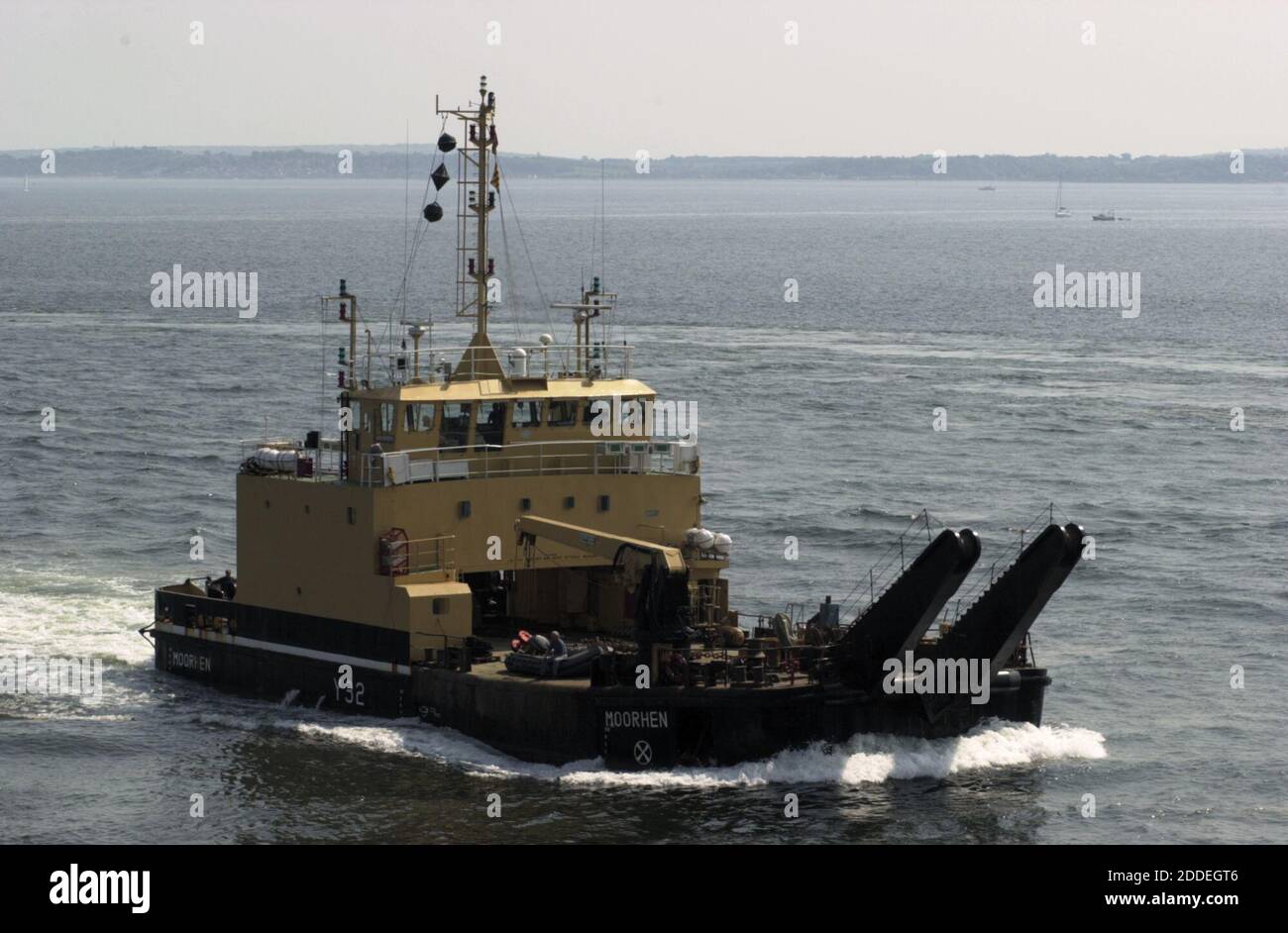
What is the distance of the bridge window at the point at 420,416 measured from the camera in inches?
1319

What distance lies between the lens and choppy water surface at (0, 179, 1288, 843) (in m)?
29.2

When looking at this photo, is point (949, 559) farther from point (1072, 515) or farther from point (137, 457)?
point (137, 457)

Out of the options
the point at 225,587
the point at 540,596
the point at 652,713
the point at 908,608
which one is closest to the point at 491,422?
the point at 540,596

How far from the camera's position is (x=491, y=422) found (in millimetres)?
34000

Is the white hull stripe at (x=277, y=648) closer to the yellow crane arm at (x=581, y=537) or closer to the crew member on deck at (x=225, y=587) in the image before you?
the crew member on deck at (x=225, y=587)

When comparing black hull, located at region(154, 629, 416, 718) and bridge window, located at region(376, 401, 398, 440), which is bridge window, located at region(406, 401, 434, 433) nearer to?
bridge window, located at region(376, 401, 398, 440)

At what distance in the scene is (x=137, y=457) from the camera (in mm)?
58594

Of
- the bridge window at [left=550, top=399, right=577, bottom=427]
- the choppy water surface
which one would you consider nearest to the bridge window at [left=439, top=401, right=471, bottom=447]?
the bridge window at [left=550, top=399, right=577, bottom=427]

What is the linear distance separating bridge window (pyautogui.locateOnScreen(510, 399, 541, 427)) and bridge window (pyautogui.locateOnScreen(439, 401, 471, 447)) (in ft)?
2.83

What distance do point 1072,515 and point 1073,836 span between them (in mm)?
23866

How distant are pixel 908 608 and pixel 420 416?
354 inches

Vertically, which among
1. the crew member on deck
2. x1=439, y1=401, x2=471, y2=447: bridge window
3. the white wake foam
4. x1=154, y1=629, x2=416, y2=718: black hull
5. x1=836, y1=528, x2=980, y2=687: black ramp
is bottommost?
the white wake foam

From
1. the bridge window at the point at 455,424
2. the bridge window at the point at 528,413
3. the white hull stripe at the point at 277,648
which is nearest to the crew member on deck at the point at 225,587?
the white hull stripe at the point at 277,648

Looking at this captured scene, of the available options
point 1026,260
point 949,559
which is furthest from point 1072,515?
point 1026,260
